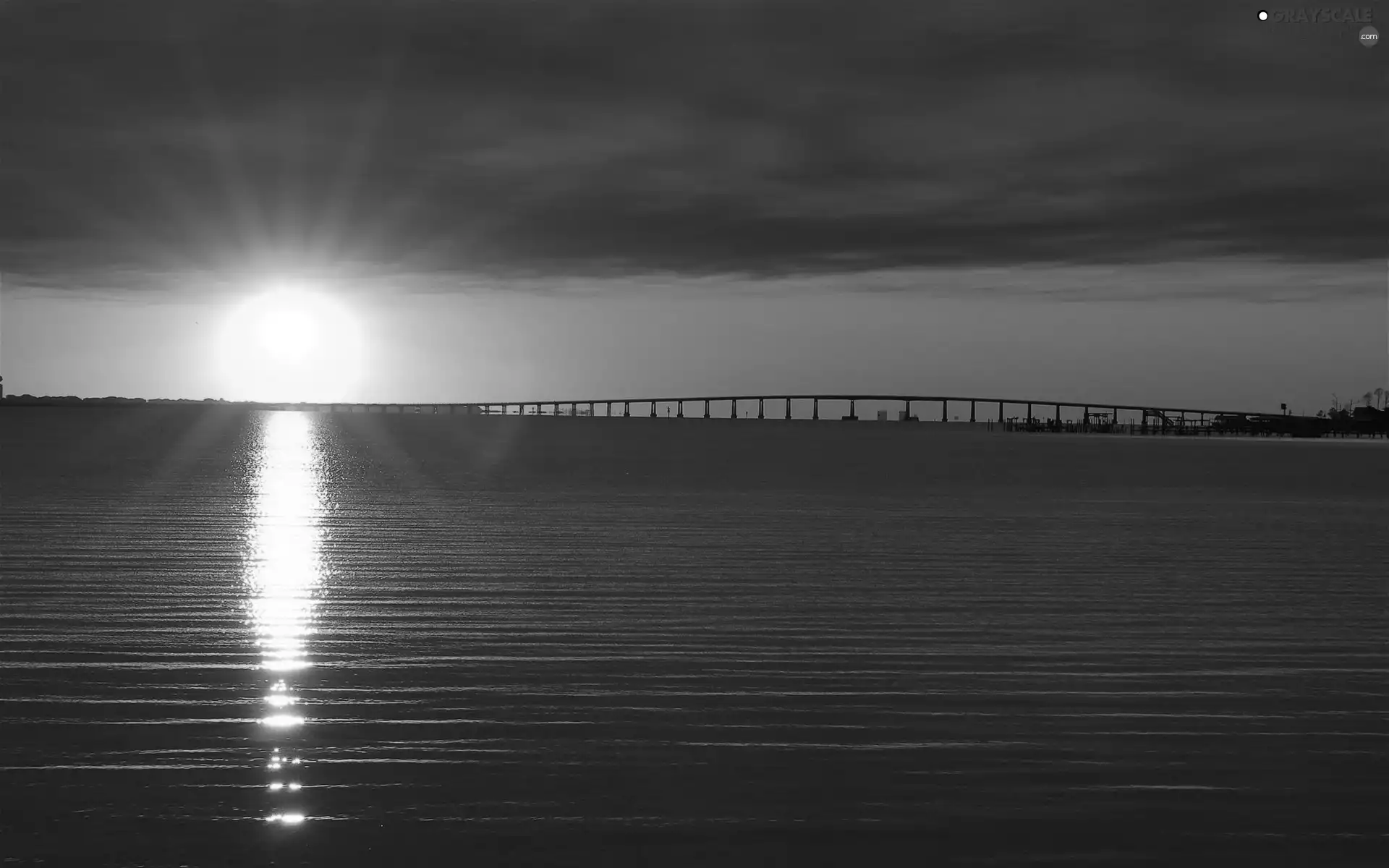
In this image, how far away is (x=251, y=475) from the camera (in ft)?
176

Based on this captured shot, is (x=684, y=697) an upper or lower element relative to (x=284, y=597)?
lower

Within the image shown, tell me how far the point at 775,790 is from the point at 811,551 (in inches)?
606

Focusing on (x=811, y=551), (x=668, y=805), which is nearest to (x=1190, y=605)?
(x=811, y=551)

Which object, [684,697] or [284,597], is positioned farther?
[284,597]

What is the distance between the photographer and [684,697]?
36.2 ft

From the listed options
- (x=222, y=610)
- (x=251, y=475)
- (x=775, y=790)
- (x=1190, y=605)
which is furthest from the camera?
(x=251, y=475)

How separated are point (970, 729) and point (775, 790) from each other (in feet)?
7.72

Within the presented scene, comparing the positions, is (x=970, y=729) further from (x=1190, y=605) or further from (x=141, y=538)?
(x=141, y=538)

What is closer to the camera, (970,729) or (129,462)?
(970,729)

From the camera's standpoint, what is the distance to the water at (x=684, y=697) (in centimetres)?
756

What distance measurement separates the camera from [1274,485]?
5431 cm

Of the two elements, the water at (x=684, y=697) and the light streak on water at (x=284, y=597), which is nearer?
the water at (x=684, y=697)

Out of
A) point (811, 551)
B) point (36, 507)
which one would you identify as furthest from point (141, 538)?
point (811, 551)

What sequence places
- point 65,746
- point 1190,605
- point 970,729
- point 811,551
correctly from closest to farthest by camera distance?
point 65,746 → point 970,729 → point 1190,605 → point 811,551
